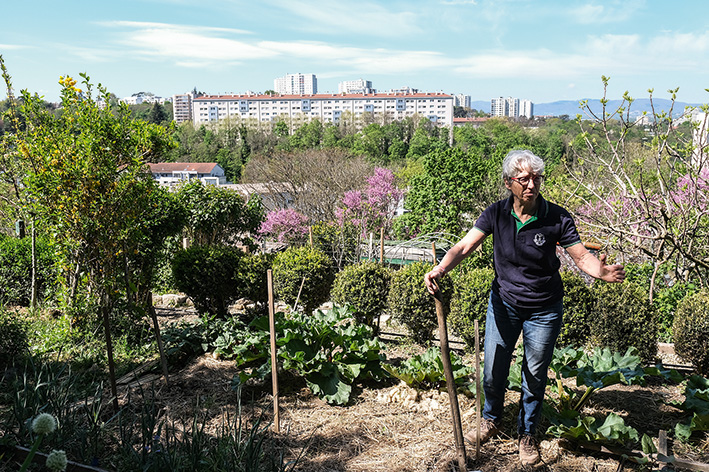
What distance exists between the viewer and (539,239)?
2.57 meters

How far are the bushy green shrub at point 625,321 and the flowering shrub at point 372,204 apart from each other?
30.4ft

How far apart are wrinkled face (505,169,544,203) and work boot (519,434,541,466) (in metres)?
1.26

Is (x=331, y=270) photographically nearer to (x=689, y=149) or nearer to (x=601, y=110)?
(x=601, y=110)

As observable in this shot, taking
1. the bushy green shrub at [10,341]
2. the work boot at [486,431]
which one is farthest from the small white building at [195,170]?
the work boot at [486,431]

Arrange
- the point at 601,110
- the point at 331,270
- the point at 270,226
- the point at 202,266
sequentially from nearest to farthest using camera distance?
the point at 601,110 < the point at 202,266 < the point at 331,270 < the point at 270,226

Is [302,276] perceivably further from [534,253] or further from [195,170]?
[195,170]

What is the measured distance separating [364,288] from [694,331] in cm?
292

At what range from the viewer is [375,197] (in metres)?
15.7

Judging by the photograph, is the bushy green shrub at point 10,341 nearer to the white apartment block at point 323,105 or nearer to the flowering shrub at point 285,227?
the flowering shrub at point 285,227

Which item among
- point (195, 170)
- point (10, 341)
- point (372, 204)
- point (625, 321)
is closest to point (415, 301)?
point (625, 321)

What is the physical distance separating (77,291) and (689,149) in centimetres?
543

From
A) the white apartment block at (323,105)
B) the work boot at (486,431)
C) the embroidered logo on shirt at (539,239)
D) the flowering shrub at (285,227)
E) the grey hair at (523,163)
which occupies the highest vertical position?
the white apartment block at (323,105)

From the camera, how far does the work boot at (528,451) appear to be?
2.69 m

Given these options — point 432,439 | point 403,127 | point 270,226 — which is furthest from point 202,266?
point 403,127
